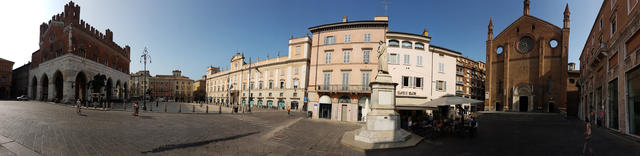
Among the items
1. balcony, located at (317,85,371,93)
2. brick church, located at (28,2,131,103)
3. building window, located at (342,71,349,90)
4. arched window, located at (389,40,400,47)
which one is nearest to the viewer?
balcony, located at (317,85,371,93)

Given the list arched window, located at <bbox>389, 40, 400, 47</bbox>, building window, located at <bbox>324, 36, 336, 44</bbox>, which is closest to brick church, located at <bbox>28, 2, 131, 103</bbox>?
building window, located at <bbox>324, 36, 336, 44</bbox>

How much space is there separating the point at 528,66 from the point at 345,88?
31.1 m

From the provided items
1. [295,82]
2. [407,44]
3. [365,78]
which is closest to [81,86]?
[295,82]

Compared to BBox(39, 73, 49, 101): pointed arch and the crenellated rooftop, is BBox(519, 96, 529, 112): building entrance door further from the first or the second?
BBox(39, 73, 49, 101): pointed arch

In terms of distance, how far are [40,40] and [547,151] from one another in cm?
5928

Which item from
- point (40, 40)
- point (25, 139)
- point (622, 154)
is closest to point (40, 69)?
point (40, 40)

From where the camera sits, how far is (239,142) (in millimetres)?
9555

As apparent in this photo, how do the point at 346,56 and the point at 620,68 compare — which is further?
the point at 346,56

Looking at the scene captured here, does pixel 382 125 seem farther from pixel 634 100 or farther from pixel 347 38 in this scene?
pixel 347 38

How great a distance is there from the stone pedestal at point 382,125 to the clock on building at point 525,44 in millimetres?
39230

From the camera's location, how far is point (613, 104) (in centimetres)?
1517

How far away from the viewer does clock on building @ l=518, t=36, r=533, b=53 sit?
37531 millimetres

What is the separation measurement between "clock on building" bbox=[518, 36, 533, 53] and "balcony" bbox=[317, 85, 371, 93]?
30.4 m

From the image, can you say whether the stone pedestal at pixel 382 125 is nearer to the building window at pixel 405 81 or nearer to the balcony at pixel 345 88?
the balcony at pixel 345 88
